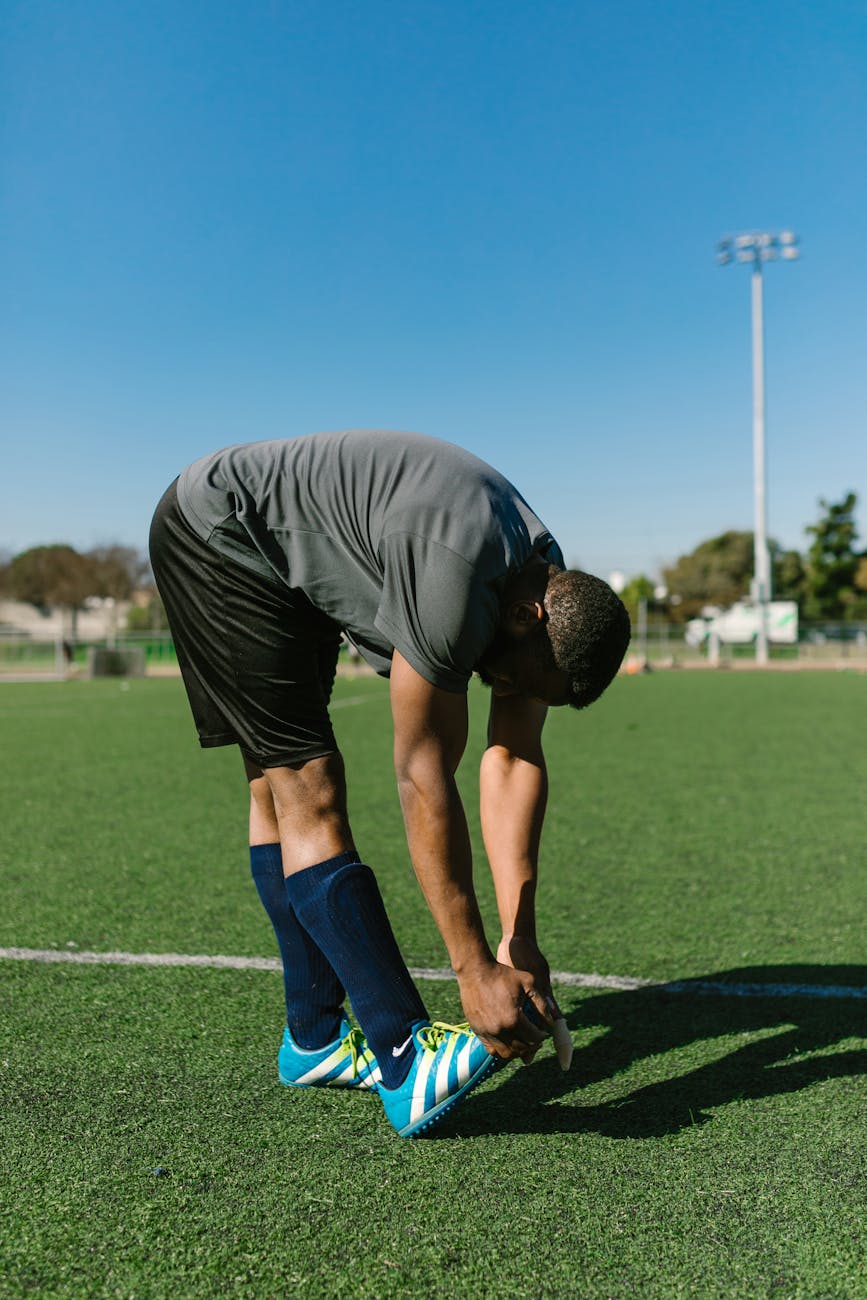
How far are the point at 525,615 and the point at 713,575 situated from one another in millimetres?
85838

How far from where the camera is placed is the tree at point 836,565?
63688mm

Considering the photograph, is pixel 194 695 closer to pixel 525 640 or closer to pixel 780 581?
pixel 525 640

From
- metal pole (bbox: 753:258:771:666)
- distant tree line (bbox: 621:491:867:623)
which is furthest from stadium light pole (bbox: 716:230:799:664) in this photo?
distant tree line (bbox: 621:491:867:623)

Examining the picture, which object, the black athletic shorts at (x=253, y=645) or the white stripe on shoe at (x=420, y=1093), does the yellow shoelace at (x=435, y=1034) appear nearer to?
the white stripe on shoe at (x=420, y=1093)

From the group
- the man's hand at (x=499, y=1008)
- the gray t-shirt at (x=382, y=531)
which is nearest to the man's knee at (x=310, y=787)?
the gray t-shirt at (x=382, y=531)

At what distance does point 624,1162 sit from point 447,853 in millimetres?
707

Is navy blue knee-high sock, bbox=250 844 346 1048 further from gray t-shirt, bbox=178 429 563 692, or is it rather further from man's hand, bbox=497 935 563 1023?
gray t-shirt, bbox=178 429 563 692

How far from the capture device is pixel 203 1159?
2125 millimetres

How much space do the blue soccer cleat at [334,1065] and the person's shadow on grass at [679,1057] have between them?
0.80 feet

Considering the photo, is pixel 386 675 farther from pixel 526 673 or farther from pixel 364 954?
pixel 364 954

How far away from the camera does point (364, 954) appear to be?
230cm

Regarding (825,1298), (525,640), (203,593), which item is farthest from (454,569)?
(825,1298)

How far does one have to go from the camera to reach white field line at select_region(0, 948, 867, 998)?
335cm

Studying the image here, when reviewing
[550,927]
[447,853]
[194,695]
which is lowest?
[550,927]
